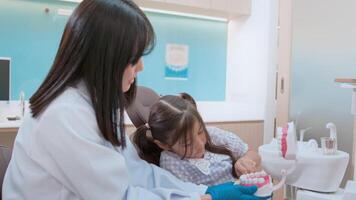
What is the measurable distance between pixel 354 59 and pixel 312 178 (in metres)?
0.94

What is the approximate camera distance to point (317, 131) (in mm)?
2365

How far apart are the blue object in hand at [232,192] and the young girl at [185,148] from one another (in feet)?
0.60

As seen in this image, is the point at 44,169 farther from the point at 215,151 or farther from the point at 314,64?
the point at 314,64

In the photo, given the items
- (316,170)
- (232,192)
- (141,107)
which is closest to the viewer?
(232,192)

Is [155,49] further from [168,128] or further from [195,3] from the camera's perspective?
[168,128]

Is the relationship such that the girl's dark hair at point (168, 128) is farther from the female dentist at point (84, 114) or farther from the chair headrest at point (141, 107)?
the female dentist at point (84, 114)

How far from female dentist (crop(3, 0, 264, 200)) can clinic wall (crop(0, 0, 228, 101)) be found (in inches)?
68.9

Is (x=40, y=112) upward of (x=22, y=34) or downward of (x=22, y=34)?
downward

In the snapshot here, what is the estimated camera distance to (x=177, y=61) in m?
3.18

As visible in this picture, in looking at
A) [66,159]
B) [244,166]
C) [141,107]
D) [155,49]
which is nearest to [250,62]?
[155,49]

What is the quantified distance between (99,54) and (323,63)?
201cm

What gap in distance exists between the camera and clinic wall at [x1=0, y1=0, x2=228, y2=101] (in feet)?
8.33

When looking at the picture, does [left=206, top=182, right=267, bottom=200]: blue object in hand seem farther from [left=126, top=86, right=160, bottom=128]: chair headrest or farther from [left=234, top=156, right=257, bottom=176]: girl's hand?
[left=126, top=86, right=160, bottom=128]: chair headrest

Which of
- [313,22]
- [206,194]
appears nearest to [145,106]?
[206,194]
